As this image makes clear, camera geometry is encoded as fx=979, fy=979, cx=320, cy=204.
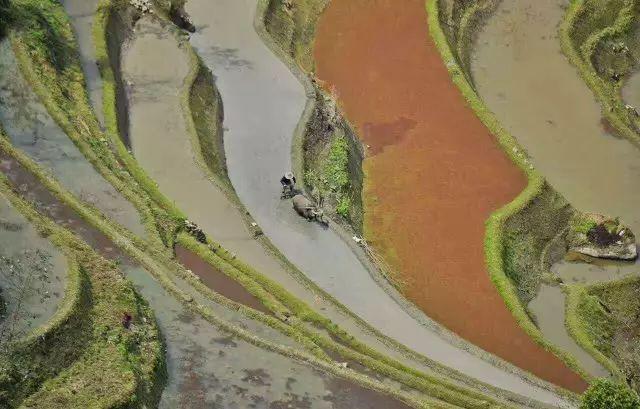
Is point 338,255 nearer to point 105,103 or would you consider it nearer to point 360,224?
point 360,224

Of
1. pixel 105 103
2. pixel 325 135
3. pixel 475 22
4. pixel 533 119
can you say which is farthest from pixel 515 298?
pixel 475 22

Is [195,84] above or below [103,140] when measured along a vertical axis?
above

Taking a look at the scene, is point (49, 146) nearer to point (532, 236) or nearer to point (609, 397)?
point (532, 236)

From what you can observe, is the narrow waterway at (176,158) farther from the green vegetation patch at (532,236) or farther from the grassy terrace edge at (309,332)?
the green vegetation patch at (532,236)

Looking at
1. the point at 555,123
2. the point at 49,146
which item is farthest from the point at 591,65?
the point at 49,146

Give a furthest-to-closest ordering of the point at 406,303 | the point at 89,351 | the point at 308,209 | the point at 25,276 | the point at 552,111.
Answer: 1. the point at 552,111
2. the point at 308,209
3. the point at 406,303
4. the point at 25,276
5. the point at 89,351

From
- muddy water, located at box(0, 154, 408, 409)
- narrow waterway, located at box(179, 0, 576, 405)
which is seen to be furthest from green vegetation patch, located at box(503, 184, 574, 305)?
muddy water, located at box(0, 154, 408, 409)

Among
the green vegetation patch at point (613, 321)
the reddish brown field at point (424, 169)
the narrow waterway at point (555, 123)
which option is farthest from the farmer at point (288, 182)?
the green vegetation patch at point (613, 321)
